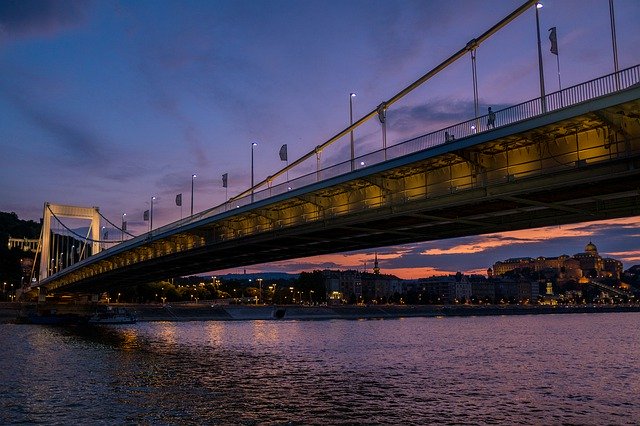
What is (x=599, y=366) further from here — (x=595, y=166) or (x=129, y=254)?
(x=129, y=254)

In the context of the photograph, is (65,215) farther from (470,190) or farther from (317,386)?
(470,190)

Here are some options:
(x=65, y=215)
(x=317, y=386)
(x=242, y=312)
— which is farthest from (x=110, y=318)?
(x=317, y=386)

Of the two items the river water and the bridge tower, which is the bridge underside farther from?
the bridge tower

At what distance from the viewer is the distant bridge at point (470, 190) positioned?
22.1m

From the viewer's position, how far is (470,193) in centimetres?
2731

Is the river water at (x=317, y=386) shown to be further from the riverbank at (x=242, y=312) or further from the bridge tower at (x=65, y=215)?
the bridge tower at (x=65, y=215)

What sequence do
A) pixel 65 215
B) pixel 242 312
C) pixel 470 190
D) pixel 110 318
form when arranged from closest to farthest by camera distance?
pixel 470 190 → pixel 110 318 → pixel 65 215 → pixel 242 312

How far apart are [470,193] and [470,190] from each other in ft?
1.77

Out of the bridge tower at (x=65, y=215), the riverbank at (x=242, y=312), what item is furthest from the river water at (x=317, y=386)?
the bridge tower at (x=65, y=215)

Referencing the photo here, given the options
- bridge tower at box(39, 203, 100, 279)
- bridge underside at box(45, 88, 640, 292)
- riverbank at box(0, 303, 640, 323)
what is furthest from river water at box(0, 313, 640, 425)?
bridge tower at box(39, 203, 100, 279)

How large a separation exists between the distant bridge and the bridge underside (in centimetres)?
5

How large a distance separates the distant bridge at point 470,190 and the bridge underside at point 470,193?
0.05 metres

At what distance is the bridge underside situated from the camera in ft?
73.4

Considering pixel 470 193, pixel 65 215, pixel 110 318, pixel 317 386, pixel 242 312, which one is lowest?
pixel 317 386
